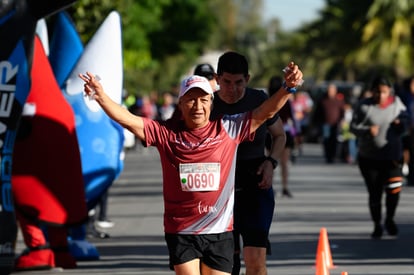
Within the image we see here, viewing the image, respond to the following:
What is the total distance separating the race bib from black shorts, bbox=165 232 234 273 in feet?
0.98

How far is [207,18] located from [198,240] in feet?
188

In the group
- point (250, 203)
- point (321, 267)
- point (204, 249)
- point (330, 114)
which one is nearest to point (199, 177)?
point (204, 249)

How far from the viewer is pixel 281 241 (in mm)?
14930

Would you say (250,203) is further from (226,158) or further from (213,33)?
(213,33)

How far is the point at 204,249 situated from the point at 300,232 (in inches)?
317

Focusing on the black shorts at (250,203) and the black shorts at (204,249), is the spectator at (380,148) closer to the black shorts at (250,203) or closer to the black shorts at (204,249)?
the black shorts at (250,203)

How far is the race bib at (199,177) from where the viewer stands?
789 centimetres

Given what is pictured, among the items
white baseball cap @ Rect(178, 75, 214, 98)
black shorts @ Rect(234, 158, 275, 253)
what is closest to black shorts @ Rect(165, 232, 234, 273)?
white baseball cap @ Rect(178, 75, 214, 98)

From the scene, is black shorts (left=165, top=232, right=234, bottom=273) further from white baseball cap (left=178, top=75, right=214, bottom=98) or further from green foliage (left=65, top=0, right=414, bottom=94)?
green foliage (left=65, top=0, right=414, bottom=94)

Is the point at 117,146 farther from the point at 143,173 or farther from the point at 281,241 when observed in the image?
the point at 143,173

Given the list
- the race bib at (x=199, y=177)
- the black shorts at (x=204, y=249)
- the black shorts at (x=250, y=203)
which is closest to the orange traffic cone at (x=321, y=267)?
the black shorts at (x=250, y=203)

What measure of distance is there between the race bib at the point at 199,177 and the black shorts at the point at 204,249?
298 mm

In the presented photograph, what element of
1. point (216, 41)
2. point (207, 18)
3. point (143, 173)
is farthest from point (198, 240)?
point (216, 41)

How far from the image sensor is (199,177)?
788cm
